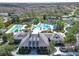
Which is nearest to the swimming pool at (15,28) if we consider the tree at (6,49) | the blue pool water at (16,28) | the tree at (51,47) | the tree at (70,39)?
the blue pool water at (16,28)

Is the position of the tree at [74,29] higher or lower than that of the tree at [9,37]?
higher

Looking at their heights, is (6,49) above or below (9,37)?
below

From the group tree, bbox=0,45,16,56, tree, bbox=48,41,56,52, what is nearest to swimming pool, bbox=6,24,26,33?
tree, bbox=0,45,16,56

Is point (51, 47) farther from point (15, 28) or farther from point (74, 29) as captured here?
point (15, 28)

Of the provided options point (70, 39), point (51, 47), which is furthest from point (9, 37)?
point (70, 39)

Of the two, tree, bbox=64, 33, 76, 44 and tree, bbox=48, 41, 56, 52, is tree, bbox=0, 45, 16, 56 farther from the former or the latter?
tree, bbox=64, 33, 76, 44

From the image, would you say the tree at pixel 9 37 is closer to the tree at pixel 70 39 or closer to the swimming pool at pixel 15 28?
the swimming pool at pixel 15 28

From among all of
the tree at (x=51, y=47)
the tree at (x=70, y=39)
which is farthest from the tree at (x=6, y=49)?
the tree at (x=70, y=39)

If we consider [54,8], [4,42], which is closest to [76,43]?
[54,8]

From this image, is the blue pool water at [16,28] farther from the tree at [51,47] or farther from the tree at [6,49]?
the tree at [51,47]

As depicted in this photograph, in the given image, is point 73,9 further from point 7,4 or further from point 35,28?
point 7,4

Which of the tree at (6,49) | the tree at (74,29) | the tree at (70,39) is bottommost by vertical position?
the tree at (6,49)
